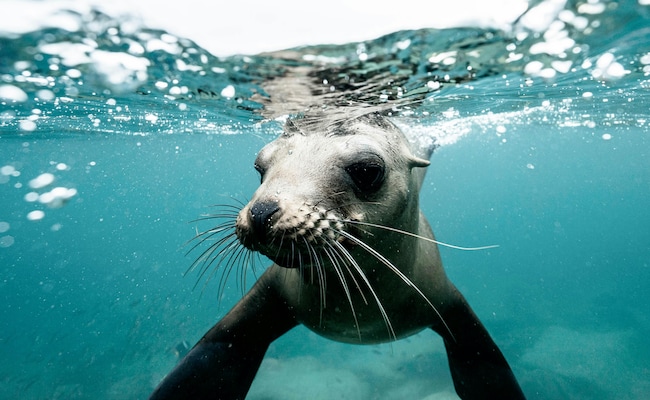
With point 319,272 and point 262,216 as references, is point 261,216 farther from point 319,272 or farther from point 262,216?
point 319,272

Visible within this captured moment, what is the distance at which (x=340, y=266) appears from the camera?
2.50 m

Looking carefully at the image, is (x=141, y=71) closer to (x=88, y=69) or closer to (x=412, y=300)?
(x=88, y=69)

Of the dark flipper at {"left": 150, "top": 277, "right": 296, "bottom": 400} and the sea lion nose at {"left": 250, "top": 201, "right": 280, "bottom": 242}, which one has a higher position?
the sea lion nose at {"left": 250, "top": 201, "right": 280, "bottom": 242}

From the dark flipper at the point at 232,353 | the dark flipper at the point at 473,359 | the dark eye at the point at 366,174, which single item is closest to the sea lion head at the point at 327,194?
the dark eye at the point at 366,174

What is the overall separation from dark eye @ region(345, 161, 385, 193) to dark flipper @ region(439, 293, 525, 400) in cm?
160

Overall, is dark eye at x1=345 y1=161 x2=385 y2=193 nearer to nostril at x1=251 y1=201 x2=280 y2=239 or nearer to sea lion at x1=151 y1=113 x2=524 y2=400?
sea lion at x1=151 y1=113 x2=524 y2=400

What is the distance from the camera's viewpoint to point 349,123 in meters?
3.32

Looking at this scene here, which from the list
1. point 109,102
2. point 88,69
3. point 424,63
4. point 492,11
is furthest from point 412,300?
point 109,102

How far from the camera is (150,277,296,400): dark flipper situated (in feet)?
10.5

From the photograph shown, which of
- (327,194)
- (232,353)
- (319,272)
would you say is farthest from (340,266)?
(232,353)

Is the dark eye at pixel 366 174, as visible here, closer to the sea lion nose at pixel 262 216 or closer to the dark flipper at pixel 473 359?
the sea lion nose at pixel 262 216

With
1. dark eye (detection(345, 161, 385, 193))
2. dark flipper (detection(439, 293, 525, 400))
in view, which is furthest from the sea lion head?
dark flipper (detection(439, 293, 525, 400))

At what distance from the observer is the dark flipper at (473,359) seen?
135 inches

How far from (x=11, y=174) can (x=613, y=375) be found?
2158 inches
